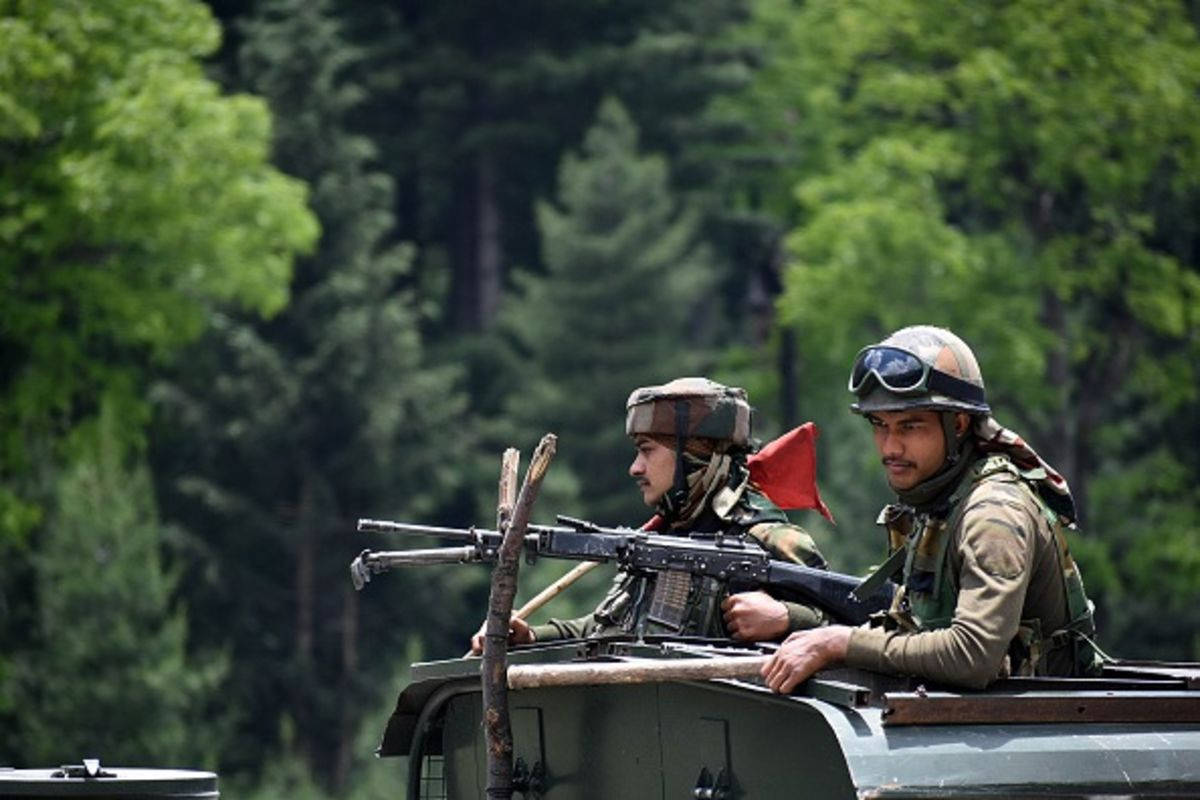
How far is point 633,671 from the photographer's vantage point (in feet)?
28.4

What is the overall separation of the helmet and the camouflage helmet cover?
2.42 m

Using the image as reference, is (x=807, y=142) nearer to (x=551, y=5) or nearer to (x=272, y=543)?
(x=551, y=5)

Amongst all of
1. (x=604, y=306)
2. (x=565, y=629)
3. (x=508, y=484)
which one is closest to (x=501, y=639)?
(x=508, y=484)

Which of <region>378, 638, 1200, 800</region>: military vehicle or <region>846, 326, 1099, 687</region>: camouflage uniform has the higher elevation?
<region>846, 326, 1099, 687</region>: camouflage uniform

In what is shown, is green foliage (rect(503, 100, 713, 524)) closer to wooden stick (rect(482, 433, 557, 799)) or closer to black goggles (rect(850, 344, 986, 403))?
wooden stick (rect(482, 433, 557, 799))

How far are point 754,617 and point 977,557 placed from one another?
2081 millimetres

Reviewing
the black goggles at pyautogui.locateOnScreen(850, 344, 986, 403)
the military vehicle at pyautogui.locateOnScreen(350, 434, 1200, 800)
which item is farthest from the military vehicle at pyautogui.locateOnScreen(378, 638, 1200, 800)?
the black goggles at pyautogui.locateOnScreen(850, 344, 986, 403)

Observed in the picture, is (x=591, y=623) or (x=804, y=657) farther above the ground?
(x=804, y=657)

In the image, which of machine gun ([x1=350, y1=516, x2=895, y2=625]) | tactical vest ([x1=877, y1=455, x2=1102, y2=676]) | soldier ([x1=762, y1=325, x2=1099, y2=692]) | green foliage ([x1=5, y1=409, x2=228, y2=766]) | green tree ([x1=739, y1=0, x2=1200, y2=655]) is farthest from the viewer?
green tree ([x1=739, y1=0, x2=1200, y2=655])

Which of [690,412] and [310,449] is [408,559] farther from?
[310,449]

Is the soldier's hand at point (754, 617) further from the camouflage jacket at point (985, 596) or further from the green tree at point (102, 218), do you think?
the green tree at point (102, 218)

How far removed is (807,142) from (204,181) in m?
15.6

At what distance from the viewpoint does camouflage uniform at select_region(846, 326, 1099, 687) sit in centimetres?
823

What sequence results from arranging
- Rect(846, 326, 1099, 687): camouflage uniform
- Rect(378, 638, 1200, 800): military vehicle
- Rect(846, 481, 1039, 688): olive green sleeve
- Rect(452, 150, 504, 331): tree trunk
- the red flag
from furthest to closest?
Rect(452, 150, 504, 331): tree trunk, the red flag, Rect(846, 326, 1099, 687): camouflage uniform, Rect(846, 481, 1039, 688): olive green sleeve, Rect(378, 638, 1200, 800): military vehicle
